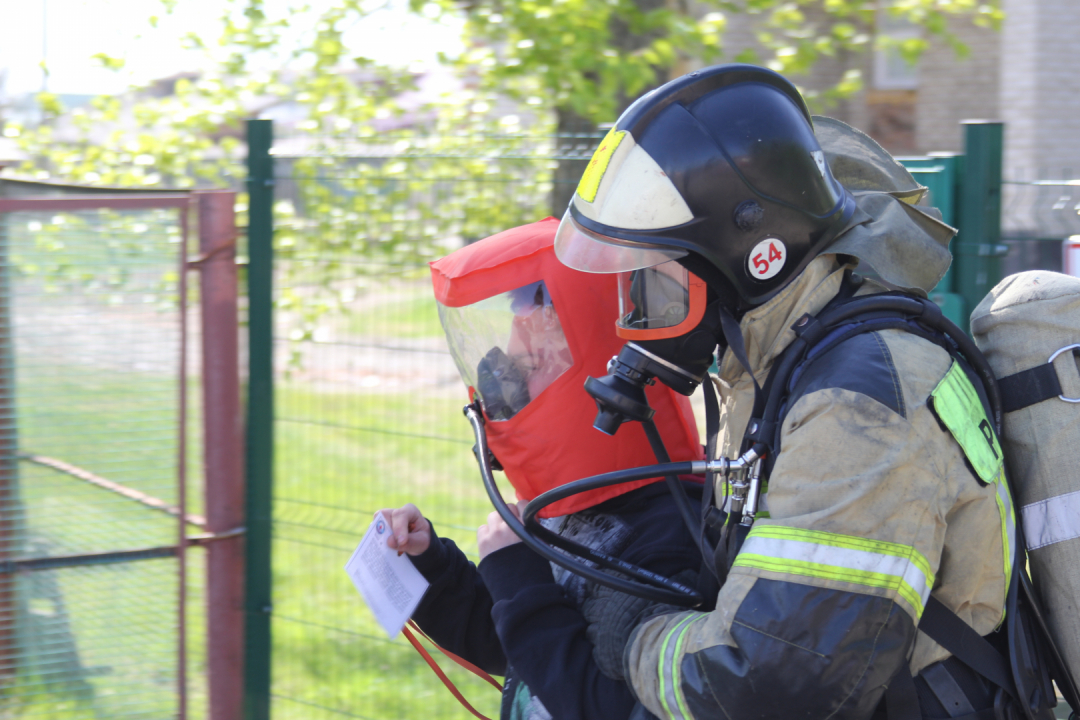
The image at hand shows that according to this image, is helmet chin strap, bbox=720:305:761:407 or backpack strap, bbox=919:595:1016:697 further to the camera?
helmet chin strap, bbox=720:305:761:407

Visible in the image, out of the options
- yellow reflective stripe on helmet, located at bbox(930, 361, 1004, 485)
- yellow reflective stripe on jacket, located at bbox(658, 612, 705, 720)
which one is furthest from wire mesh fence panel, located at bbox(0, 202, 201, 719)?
yellow reflective stripe on helmet, located at bbox(930, 361, 1004, 485)

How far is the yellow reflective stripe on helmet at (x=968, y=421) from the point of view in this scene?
4.44ft

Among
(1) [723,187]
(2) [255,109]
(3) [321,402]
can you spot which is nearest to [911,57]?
(2) [255,109]

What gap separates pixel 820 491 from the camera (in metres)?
1.31

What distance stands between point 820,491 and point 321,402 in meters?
2.41

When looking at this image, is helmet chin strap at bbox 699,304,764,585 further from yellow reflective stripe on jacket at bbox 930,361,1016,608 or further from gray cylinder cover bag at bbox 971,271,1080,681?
gray cylinder cover bag at bbox 971,271,1080,681

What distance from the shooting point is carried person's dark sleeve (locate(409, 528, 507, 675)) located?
217 cm

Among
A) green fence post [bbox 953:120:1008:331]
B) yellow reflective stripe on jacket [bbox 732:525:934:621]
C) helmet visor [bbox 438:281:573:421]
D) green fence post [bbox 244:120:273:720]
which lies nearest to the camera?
yellow reflective stripe on jacket [bbox 732:525:934:621]

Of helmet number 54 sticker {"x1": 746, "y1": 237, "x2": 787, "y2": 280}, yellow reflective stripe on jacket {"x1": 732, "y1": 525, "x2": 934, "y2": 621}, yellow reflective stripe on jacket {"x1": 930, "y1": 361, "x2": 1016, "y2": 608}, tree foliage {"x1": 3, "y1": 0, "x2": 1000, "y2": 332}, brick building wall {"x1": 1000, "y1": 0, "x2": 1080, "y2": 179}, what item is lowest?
yellow reflective stripe on jacket {"x1": 732, "y1": 525, "x2": 934, "y2": 621}

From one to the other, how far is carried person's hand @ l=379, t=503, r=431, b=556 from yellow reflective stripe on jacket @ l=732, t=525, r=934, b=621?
100cm

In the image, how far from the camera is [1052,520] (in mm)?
1497

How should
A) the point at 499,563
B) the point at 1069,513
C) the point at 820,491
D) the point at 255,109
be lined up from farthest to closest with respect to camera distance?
the point at 255,109, the point at 499,563, the point at 1069,513, the point at 820,491

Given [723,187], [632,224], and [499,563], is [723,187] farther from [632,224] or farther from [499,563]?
[499,563]

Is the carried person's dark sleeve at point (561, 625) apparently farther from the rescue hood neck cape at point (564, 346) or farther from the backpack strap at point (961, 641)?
the backpack strap at point (961, 641)
